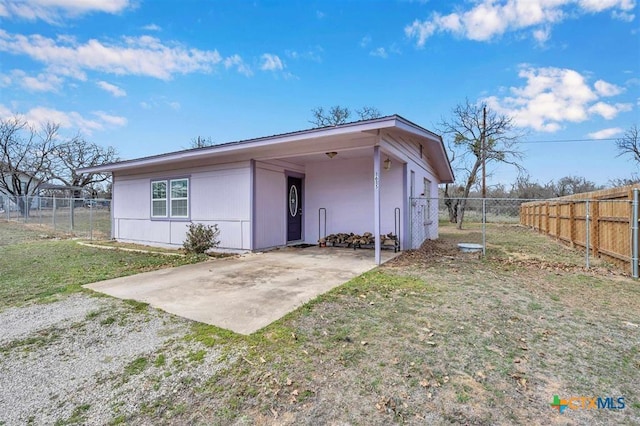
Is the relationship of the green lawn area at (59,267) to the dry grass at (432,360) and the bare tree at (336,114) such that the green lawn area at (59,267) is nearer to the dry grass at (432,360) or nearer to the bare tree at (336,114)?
the dry grass at (432,360)

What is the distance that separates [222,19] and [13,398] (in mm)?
11370

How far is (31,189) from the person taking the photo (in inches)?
1111

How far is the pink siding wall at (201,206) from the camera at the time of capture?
8.27m

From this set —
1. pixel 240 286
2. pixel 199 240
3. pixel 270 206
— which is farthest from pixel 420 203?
pixel 240 286

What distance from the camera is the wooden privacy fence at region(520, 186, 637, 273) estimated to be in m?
5.90

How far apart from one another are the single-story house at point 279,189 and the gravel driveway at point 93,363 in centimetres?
463

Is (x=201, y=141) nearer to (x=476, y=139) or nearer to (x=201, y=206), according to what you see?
(x=201, y=206)

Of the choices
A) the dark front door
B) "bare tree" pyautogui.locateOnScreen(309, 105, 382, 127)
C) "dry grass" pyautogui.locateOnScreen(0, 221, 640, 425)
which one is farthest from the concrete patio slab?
"bare tree" pyautogui.locateOnScreen(309, 105, 382, 127)

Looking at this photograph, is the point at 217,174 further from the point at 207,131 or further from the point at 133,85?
the point at 207,131

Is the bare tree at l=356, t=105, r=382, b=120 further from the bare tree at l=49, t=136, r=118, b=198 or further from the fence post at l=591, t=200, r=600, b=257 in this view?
the bare tree at l=49, t=136, r=118, b=198

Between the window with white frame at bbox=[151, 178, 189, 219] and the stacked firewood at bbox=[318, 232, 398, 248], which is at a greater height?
the window with white frame at bbox=[151, 178, 189, 219]

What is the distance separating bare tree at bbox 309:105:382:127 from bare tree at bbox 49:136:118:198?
61.5ft

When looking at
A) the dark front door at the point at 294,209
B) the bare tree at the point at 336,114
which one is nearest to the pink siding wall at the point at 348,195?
the dark front door at the point at 294,209

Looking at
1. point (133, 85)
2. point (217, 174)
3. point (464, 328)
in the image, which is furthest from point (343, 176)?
point (133, 85)
